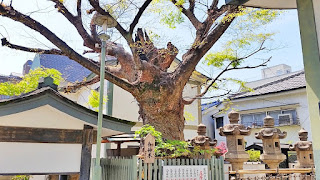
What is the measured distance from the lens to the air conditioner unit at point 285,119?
2028 cm

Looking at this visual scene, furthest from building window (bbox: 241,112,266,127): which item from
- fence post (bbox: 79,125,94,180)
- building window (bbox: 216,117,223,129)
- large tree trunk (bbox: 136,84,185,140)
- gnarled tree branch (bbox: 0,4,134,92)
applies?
fence post (bbox: 79,125,94,180)

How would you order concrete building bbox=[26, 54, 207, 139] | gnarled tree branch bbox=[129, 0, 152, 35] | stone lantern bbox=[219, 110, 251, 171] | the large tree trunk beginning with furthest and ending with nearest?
concrete building bbox=[26, 54, 207, 139] < stone lantern bbox=[219, 110, 251, 171] < the large tree trunk < gnarled tree branch bbox=[129, 0, 152, 35]

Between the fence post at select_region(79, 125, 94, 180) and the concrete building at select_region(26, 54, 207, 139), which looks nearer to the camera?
the fence post at select_region(79, 125, 94, 180)

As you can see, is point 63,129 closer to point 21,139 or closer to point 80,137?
point 80,137

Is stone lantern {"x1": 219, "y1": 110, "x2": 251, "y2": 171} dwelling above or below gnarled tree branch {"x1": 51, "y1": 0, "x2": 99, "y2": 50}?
below

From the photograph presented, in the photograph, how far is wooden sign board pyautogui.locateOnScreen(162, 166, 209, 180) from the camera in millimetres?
6297

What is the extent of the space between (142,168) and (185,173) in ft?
3.54

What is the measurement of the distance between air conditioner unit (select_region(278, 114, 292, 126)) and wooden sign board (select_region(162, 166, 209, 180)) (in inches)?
626

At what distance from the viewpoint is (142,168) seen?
19.9 feet

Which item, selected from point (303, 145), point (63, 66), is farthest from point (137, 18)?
point (63, 66)

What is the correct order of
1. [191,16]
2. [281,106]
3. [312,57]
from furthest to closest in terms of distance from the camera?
1. [281,106]
2. [191,16]
3. [312,57]

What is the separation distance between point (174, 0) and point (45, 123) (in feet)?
19.8

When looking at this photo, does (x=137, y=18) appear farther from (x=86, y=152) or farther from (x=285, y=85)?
(x=285, y=85)

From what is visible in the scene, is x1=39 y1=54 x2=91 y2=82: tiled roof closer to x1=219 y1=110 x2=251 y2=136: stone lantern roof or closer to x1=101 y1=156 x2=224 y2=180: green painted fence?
x1=219 y1=110 x2=251 y2=136: stone lantern roof
